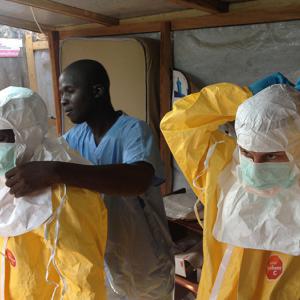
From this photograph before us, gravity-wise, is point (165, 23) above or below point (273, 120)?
above

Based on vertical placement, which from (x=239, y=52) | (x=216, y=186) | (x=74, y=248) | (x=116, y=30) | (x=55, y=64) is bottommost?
(x=74, y=248)

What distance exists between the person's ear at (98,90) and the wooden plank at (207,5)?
72 centimetres

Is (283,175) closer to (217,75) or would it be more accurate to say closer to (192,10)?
(217,75)

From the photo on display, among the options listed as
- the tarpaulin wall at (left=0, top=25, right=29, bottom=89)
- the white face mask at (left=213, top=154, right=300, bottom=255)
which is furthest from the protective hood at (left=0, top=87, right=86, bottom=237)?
the tarpaulin wall at (left=0, top=25, right=29, bottom=89)

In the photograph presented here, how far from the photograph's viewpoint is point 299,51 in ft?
5.14

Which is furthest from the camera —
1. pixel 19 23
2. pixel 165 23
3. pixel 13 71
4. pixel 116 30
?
pixel 13 71

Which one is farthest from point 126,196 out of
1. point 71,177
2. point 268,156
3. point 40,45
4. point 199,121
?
point 40,45

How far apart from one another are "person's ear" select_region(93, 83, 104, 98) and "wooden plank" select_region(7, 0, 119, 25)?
101 cm

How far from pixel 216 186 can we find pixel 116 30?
1672mm

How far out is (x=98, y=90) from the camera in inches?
43.4

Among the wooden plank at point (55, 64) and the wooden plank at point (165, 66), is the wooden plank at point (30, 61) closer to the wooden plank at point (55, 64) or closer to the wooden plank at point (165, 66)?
the wooden plank at point (55, 64)

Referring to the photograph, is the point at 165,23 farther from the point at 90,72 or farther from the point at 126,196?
the point at 126,196

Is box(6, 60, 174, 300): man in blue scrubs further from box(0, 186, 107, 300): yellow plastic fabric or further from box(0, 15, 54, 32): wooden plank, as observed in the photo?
box(0, 15, 54, 32): wooden plank

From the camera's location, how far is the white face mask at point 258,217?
0.84 m
